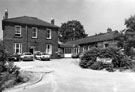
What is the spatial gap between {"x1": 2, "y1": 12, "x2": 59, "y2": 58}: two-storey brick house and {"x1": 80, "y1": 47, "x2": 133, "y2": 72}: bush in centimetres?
1334

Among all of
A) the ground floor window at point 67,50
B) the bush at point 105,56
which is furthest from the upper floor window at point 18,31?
the bush at point 105,56

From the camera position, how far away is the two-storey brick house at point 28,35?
24.8 metres

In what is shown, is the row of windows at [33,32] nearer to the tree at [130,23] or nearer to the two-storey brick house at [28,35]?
the two-storey brick house at [28,35]

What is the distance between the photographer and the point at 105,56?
1569 centimetres

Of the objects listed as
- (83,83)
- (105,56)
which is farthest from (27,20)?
(83,83)

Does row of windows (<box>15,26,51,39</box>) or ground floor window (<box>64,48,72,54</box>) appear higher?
row of windows (<box>15,26,51,39</box>)

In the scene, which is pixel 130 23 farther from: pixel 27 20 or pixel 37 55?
pixel 27 20

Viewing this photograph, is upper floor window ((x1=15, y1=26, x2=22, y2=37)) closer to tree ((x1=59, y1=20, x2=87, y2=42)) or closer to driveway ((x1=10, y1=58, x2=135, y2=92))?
driveway ((x1=10, y1=58, x2=135, y2=92))

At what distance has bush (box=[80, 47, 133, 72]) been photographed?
15047 mm

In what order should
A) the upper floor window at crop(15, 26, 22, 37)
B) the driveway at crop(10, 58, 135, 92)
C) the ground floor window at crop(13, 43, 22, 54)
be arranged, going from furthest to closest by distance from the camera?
the upper floor window at crop(15, 26, 22, 37)
the ground floor window at crop(13, 43, 22, 54)
the driveway at crop(10, 58, 135, 92)

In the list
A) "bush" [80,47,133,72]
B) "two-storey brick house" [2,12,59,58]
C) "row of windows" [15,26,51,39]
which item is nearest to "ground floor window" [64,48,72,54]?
"two-storey brick house" [2,12,59,58]

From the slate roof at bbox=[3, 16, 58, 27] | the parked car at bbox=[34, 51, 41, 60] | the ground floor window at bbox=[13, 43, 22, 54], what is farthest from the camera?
the slate roof at bbox=[3, 16, 58, 27]

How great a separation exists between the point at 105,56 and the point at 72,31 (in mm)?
52798

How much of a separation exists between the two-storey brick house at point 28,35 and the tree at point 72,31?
3799cm
